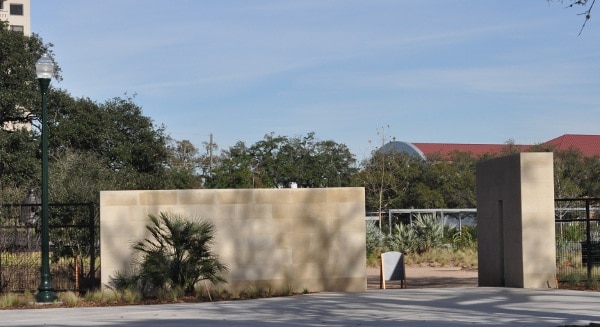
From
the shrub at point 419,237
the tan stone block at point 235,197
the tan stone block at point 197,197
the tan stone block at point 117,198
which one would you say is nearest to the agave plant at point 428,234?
the shrub at point 419,237

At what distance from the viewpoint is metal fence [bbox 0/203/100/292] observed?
20141 mm

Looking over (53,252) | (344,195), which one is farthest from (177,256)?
(53,252)

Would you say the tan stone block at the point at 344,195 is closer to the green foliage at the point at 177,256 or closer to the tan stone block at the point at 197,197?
the tan stone block at the point at 197,197

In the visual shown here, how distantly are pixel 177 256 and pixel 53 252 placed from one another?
6347mm

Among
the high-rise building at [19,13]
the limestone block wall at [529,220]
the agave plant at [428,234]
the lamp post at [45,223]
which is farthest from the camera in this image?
the high-rise building at [19,13]

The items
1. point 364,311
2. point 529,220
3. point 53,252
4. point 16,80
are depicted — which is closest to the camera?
point 364,311

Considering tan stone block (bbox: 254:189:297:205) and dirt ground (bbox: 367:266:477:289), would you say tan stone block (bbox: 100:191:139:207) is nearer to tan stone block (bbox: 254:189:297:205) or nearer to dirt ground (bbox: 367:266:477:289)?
tan stone block (bbox: 254:189:297:205)

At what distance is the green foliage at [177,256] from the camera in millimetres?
18250

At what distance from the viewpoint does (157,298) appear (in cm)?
1834

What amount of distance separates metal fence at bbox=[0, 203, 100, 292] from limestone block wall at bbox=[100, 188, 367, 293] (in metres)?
1.81

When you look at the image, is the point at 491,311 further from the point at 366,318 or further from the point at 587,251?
the point at 587,251

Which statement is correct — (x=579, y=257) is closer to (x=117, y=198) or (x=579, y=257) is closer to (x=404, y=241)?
(x=117, y=198)

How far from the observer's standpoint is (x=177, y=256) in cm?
1847

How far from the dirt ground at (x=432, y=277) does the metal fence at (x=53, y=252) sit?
7103 millimetres
